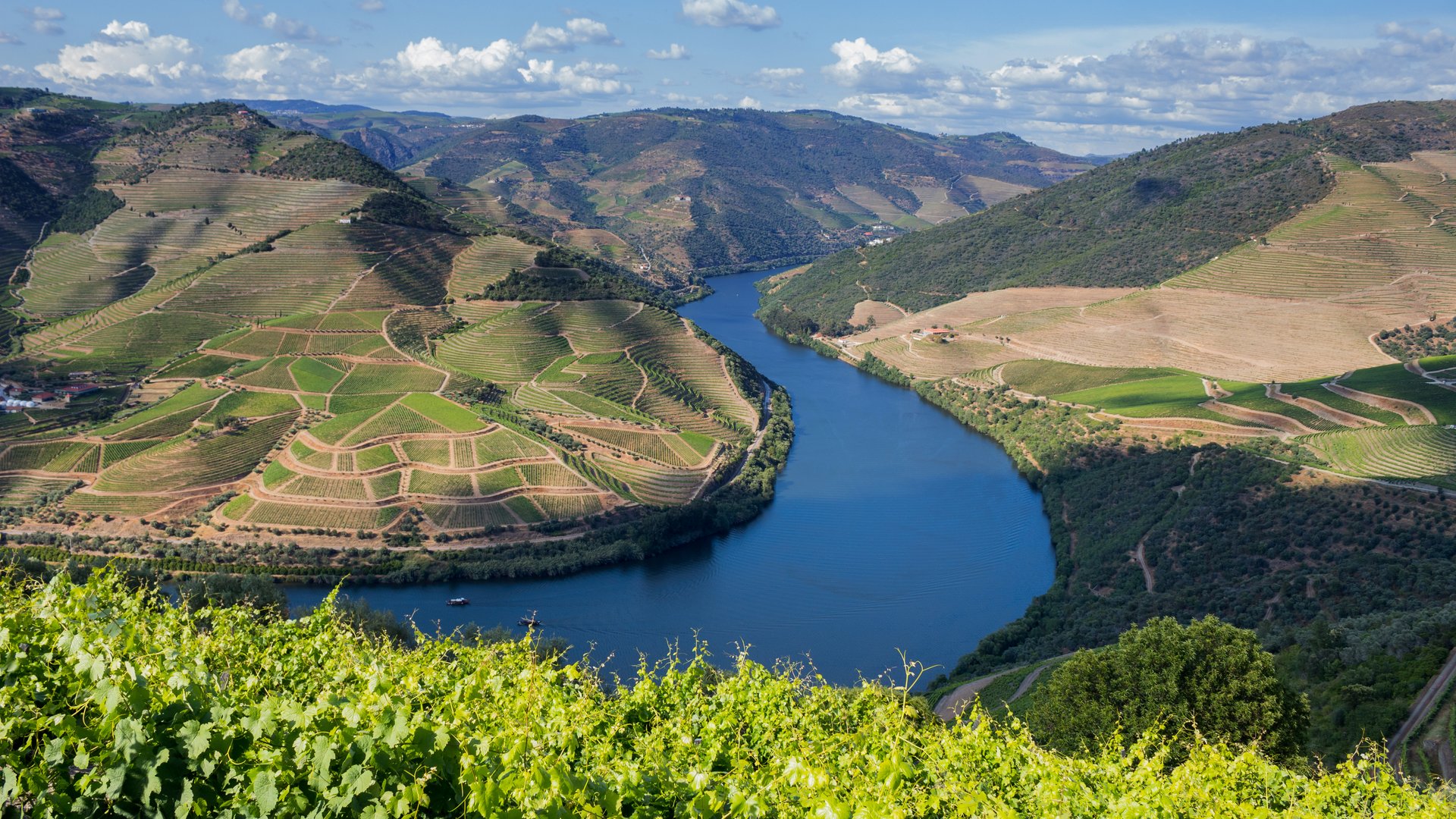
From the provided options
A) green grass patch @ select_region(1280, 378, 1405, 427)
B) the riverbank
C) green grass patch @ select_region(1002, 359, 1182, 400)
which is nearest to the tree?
the riverbank

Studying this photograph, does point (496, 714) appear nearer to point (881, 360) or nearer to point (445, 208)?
point (881, 360)

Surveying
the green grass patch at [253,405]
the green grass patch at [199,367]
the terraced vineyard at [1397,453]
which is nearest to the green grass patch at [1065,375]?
the terraced vineyard at [1397,453]

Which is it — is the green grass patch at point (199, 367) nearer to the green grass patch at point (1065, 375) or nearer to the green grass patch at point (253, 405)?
the green grass patch at point (253, 405)

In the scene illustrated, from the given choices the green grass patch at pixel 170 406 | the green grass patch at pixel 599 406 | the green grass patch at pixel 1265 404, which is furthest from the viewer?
Result: the green grass patch at pixel 599 406

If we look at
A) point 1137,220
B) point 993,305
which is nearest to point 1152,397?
point 993,305

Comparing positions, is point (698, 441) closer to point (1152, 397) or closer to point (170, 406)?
point (1152, 397)

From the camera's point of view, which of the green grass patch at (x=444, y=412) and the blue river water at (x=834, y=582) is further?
the green grass patch at (x=444, y=412)
